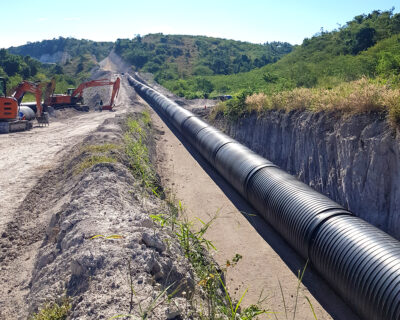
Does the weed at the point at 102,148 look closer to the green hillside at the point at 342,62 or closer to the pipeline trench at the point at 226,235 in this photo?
the pipeline trench at the point at 226,235

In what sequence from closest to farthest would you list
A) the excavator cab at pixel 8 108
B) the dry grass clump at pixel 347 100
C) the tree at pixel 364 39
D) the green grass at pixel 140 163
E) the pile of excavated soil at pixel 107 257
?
the pile of excavated soil at pixel 107 257 → the dry grass clump at pixel 347 100 → the green grass at pixel 140 163 → the excavator cab at pixel 8 108 → the tree at pixel 364 39

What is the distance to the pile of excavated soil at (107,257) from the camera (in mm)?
5027

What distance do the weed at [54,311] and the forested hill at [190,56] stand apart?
203 feet

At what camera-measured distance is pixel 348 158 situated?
407 inches

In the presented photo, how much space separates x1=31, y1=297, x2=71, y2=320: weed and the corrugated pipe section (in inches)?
218

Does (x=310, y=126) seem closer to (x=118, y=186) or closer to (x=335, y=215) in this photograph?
(x=335, y=215)

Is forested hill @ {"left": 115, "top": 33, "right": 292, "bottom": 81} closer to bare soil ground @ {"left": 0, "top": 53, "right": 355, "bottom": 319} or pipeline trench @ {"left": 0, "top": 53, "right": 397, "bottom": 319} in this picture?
bare soil ground @ {"left": 0, "top": 53, "right": 355, "bottom": 319}

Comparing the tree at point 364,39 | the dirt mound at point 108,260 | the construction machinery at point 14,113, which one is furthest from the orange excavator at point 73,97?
the tree at point 364,39

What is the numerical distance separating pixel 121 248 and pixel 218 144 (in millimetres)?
8982

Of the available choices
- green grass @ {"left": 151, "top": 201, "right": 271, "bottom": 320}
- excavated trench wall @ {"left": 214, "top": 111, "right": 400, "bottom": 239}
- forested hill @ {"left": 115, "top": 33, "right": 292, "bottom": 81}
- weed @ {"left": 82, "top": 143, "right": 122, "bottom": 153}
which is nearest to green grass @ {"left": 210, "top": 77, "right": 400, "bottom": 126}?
excavated trench wall @ {"left": 214, "top": 111, "right": 400, "bottom": 239}

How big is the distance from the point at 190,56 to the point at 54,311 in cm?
9023

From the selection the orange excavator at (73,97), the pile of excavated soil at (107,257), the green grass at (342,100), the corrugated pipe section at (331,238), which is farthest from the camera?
the orange excavator at (73,97)

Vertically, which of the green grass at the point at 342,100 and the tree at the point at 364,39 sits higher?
the tree at the point at 364,39

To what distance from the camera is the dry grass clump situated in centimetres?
951
